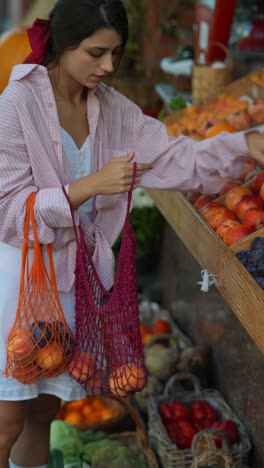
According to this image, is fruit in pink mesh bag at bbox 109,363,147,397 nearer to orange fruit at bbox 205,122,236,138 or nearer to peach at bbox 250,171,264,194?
peach at bbox 250,171,264,194

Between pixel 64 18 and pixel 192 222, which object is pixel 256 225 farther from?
pixel 64 18

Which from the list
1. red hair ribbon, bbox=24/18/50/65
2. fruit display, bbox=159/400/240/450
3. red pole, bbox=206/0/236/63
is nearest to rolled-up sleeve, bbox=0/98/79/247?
red hair ribbon, bbox=24/18/50/65

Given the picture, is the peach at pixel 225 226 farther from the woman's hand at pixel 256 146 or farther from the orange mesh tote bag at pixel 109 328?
the orange mesh tote bag at pixel 109 328

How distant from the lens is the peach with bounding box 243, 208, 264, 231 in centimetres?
289

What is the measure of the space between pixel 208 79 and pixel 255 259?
2.50m

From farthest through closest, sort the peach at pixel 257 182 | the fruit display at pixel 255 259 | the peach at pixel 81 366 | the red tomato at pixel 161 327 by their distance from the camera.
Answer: the red tomato at pixel 161 327
the peach at pixel 257 182
the peach at pixel 81 366
the fruit display at pixel 255 259

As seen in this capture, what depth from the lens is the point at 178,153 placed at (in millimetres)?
2902

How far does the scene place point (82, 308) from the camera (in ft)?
8.64

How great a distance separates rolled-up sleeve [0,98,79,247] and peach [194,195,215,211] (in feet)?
2.75

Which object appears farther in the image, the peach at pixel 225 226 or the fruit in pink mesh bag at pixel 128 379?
the peach at pixel 225 226

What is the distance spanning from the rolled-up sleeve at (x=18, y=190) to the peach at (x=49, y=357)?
1.24 feet

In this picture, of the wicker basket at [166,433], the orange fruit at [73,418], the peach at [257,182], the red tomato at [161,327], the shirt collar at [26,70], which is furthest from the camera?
the red tomato at [161,327]

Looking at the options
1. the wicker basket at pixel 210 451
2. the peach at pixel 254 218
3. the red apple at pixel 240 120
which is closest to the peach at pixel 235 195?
the peach at pixel 254 218

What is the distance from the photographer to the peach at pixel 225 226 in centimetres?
288
